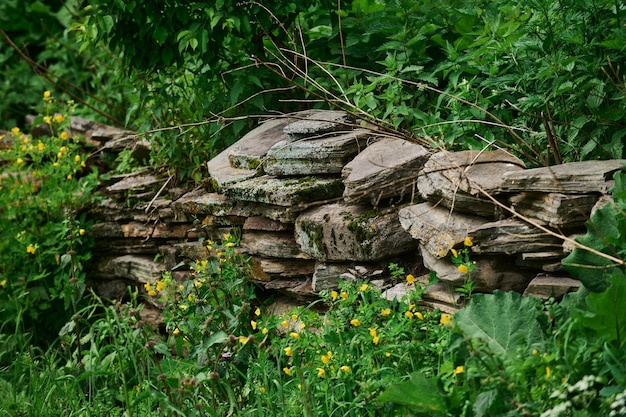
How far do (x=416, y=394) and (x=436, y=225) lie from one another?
3.24 feet

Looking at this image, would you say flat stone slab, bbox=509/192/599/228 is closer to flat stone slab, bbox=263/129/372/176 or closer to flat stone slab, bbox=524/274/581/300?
flat stone slab, bbox=524/274/581/300

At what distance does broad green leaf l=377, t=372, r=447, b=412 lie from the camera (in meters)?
2.65

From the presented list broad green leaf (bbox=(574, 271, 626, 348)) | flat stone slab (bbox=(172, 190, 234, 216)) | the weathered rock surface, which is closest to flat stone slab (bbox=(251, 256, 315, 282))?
flat stone slab (bbox=(172, 190, 234, 216))

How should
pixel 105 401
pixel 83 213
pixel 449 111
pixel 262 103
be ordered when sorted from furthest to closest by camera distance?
pixel 83 213
pixel 262 103
pixel 449 111
pixel 105 401

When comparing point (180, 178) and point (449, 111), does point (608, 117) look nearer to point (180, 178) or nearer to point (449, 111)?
point (449, 111)

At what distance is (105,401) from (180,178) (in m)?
1.72

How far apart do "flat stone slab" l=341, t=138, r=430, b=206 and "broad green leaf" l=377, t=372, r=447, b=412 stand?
115 centimetres

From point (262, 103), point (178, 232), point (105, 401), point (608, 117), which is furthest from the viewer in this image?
point (178, 232)

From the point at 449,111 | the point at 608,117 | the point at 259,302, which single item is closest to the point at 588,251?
the point at 608,117

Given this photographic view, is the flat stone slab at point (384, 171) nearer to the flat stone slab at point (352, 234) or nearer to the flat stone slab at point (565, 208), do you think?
the flat stone slab at point (352, 234)

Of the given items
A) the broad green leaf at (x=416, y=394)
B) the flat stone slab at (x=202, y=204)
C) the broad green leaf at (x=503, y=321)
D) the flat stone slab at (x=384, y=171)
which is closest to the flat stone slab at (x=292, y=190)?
the flat stone slab at (x=384, y=171)

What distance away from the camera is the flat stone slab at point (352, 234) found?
12.3 feet

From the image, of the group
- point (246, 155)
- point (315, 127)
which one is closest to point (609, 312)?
point (315, 127)

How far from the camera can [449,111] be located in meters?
4.16
